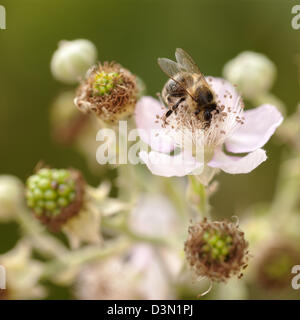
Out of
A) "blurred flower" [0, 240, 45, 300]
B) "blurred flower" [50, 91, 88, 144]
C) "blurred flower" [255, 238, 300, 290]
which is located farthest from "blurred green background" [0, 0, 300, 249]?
"blurred flower" [0, 240, 45, 300]

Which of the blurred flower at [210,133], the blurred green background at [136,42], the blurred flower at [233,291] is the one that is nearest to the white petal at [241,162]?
the blurred flower at [210,133]

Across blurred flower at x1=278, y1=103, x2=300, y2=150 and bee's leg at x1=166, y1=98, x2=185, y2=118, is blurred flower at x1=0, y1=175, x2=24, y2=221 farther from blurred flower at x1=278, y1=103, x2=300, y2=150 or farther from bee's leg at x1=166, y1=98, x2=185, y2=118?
blurred flower at x1=278, y1=103, x2=300, y2=150

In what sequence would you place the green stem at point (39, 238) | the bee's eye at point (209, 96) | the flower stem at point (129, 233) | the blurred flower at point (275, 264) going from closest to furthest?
1. the bee's eye at point (209, 96)
2. the flower stem at point (129, 233)
3. the green stem at point (39, 238)
4. the blurred flower at point (275, 264)

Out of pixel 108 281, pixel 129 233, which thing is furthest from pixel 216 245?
pixel 108 281

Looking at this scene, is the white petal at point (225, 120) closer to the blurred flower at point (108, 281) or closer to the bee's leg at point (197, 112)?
the bee's leg at point (197, 112)
